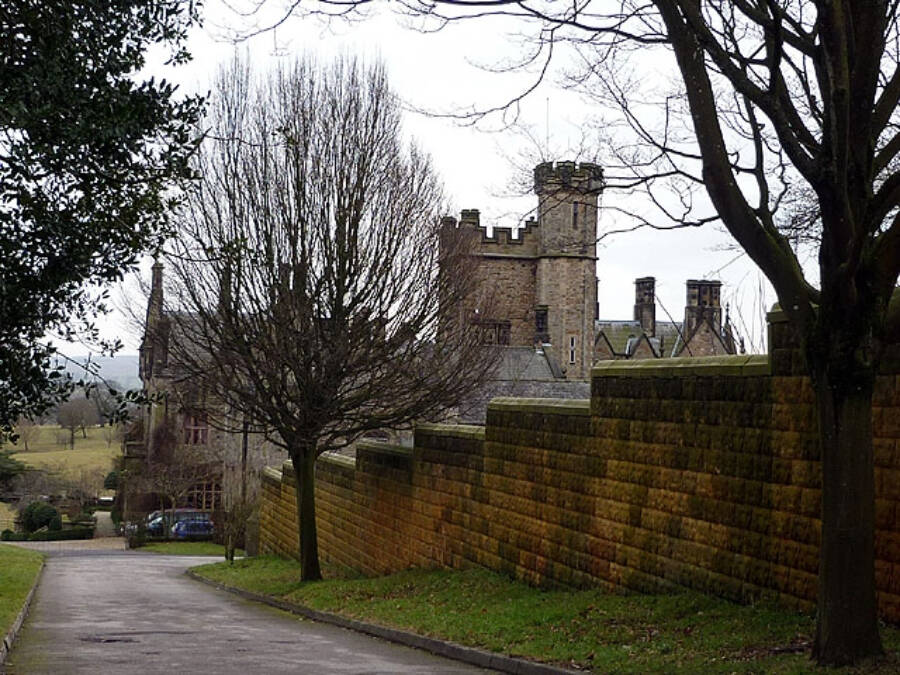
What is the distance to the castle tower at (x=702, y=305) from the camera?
82625mm

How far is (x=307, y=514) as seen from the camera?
84.2 ft

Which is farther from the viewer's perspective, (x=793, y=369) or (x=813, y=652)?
(x=793, y=369)

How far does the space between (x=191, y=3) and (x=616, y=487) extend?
24.9ft

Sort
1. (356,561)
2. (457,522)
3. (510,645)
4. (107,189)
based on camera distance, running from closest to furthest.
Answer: (107,189), (510,645), (457,522), (356,561)

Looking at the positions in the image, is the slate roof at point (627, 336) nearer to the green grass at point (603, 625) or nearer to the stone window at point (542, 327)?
the stone window at point (542, 327)

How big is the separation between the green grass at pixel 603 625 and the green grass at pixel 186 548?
117 feet

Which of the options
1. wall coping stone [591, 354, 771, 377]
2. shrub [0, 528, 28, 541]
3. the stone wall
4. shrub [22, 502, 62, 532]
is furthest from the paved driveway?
shrub [22, 502, 62, 532]

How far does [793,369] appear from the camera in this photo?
11.5m

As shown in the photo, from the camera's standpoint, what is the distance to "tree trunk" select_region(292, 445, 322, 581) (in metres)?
25.5

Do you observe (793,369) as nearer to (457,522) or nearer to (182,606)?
(457,522)

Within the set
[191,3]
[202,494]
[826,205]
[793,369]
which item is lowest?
Answer: [202,494]

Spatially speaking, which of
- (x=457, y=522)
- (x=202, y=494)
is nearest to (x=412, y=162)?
(x=457, y=522)

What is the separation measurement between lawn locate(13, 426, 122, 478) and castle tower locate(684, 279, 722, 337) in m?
44.7

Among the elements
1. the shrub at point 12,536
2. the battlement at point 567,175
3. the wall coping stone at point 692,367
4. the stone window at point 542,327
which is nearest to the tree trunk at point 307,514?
the wall coping stone at point 692,367
